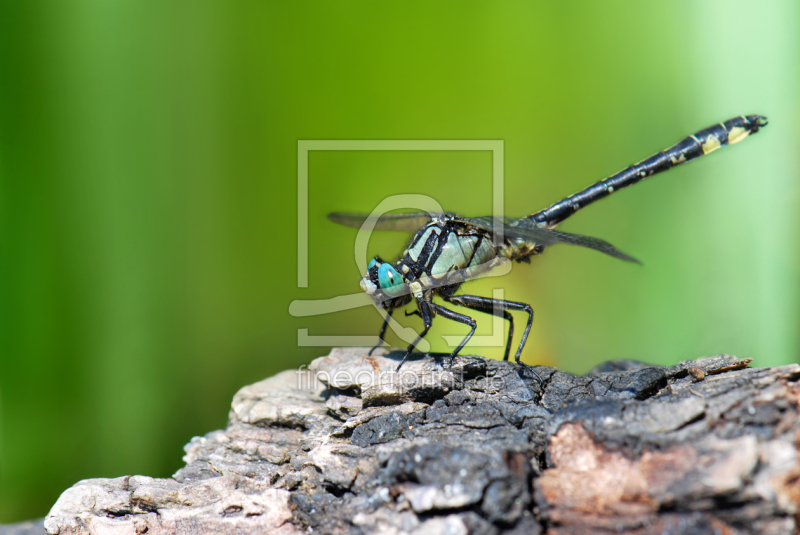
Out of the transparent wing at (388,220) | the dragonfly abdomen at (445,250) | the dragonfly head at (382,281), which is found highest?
the transparent wing at (388,220)

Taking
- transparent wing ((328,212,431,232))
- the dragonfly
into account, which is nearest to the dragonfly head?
the dragonfly

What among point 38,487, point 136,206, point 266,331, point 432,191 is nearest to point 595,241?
point 432,191

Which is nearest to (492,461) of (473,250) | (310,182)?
(473,250)

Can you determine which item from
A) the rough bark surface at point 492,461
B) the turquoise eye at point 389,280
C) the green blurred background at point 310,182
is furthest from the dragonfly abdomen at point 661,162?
the rough bark surface at point 492,461

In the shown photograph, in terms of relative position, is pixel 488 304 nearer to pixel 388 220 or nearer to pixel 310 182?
pixel 388 220

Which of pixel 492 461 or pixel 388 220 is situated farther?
pixel 388 220

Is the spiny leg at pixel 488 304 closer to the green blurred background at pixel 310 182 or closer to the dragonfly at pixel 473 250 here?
the dragonfly at pixel 473 250

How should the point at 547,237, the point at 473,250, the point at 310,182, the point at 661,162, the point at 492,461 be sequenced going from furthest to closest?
1. the point at 310,182
2. the point at 661,162
3. the point at 473,250
4. the point at 547,237
5. the point at 492,461
